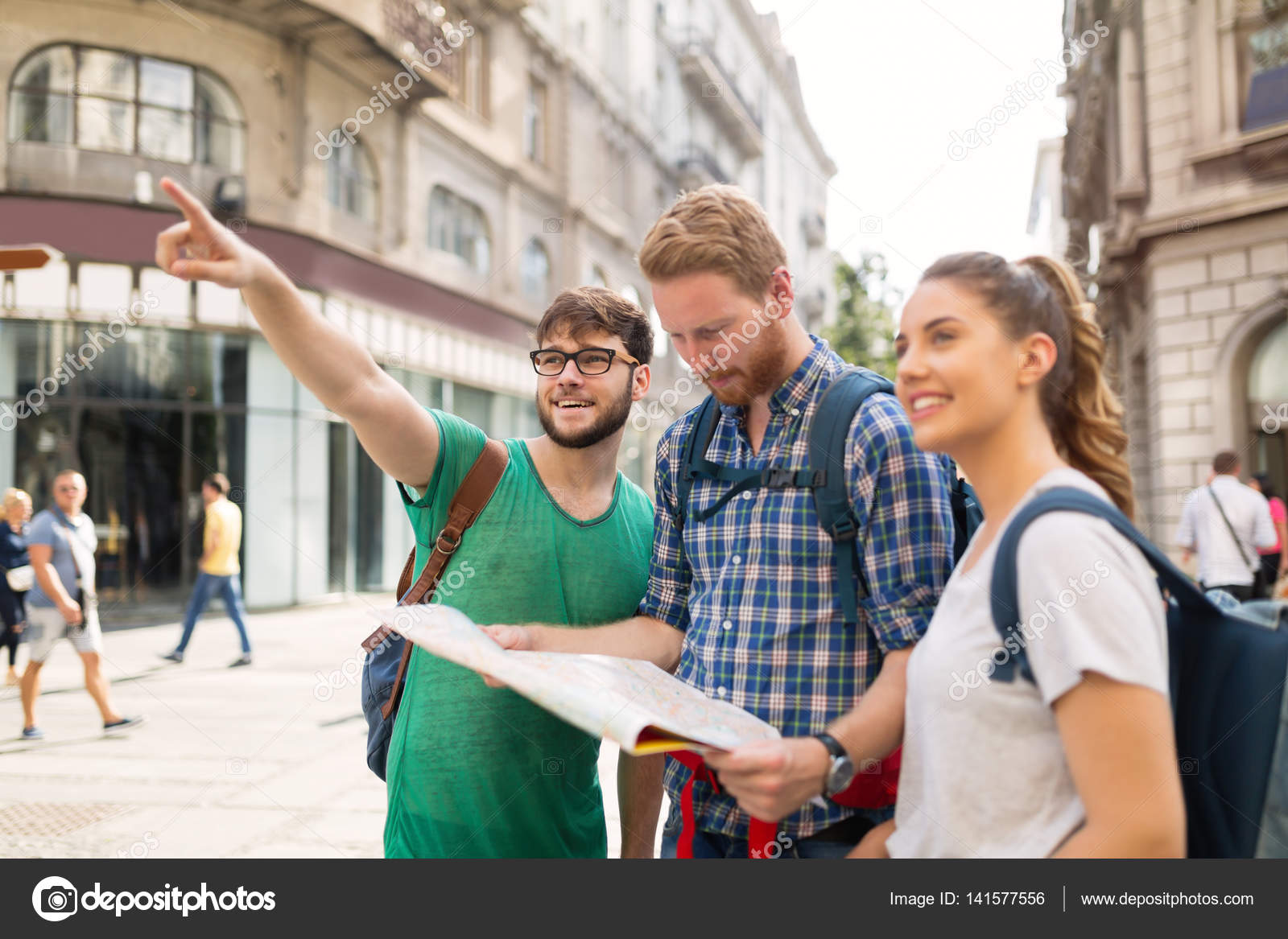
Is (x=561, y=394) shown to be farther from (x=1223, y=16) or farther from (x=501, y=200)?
(x=501, y=200)

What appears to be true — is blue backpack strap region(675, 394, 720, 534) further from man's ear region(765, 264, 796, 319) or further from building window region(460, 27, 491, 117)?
building window region(460, 27, 491, 117)

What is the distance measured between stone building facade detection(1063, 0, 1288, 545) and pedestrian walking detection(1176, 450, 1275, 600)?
426 cm

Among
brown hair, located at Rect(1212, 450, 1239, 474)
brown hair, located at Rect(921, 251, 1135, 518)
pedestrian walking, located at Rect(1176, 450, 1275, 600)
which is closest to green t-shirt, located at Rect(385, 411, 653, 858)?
brown hair, located at Rect(921, 251, 1135, 518)

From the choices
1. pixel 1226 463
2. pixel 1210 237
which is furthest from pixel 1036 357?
pixel 1210 237

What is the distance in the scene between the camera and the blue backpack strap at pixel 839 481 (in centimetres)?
173

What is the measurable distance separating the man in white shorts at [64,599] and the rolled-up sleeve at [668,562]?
5.96 m

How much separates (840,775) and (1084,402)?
29.4 inches

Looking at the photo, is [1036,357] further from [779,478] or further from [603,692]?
[603,692]

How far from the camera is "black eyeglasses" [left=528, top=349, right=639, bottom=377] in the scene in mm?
2399

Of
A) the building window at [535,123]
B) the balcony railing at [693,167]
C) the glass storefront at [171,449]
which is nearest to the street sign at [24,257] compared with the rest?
the glass storefront at [171,449]

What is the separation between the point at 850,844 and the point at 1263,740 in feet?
2.42

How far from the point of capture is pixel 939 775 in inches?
54.8
